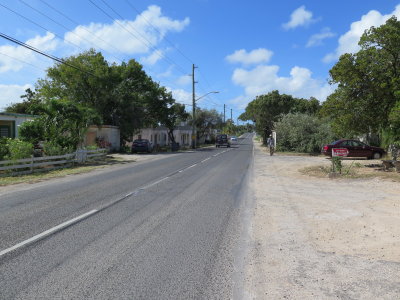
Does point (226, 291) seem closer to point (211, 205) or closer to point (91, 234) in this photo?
point (91, 234)

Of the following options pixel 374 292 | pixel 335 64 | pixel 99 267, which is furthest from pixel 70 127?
pixel 374 292

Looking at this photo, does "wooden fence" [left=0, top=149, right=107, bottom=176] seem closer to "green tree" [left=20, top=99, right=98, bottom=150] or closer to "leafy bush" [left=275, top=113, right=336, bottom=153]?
"green tree" [left=20, top=99, right=98, bottom=150]

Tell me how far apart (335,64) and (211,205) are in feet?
37.9

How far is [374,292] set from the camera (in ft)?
12.6

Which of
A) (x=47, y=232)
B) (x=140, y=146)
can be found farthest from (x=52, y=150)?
(x=140, y=146)

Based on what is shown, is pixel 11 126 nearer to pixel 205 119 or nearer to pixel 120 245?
pixel 120 245

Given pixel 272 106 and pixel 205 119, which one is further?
pixel 205 119

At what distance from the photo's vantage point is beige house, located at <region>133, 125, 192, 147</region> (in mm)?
50638

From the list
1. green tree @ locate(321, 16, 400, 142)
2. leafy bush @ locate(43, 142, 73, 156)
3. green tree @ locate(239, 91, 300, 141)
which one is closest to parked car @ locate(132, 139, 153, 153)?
leafy bush @ locate(43, 142, 73, 156)

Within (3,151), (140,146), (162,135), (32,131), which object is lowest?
(140,146)

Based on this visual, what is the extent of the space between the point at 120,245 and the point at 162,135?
173ft

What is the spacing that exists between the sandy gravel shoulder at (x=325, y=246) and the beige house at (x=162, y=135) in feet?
126

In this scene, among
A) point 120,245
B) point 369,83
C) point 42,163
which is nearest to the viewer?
point 120,245

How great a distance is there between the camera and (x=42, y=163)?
57.7 feet
